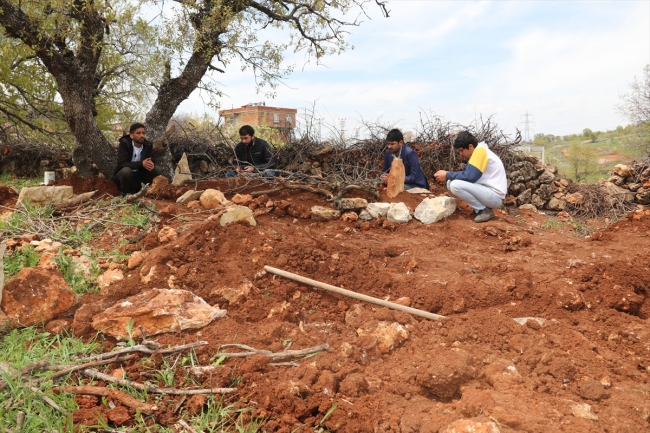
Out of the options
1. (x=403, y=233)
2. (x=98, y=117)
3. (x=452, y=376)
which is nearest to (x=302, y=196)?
(x=403, y=233)

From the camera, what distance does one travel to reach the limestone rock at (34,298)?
3.04m

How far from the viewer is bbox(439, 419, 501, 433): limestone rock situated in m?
1.83

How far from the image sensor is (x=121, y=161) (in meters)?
6.18

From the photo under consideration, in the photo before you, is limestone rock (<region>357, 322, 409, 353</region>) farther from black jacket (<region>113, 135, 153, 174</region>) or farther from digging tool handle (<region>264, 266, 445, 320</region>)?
black jacket (<region>113, 135, 153, 174</region>)

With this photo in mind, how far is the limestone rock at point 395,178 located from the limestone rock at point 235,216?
2.50 m

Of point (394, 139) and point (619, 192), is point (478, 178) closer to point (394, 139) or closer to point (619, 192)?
point (394, 139)

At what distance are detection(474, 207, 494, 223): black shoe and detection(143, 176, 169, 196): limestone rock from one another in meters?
4.06

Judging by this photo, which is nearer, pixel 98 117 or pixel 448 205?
pixel 448 205

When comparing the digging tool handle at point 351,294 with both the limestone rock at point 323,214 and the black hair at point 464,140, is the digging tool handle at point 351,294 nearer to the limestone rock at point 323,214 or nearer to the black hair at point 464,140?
the limestone rock at point 323,214

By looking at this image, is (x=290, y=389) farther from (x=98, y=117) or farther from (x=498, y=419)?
(x=98, y=117)

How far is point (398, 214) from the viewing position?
18.2 feet

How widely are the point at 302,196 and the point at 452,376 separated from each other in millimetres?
4014

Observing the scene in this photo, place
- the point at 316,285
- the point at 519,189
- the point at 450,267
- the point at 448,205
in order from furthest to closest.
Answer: the point at 519,189
the point at 448,205
the point at 450,267
the point at 316,285

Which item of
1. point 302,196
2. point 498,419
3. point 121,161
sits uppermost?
point 121,161
